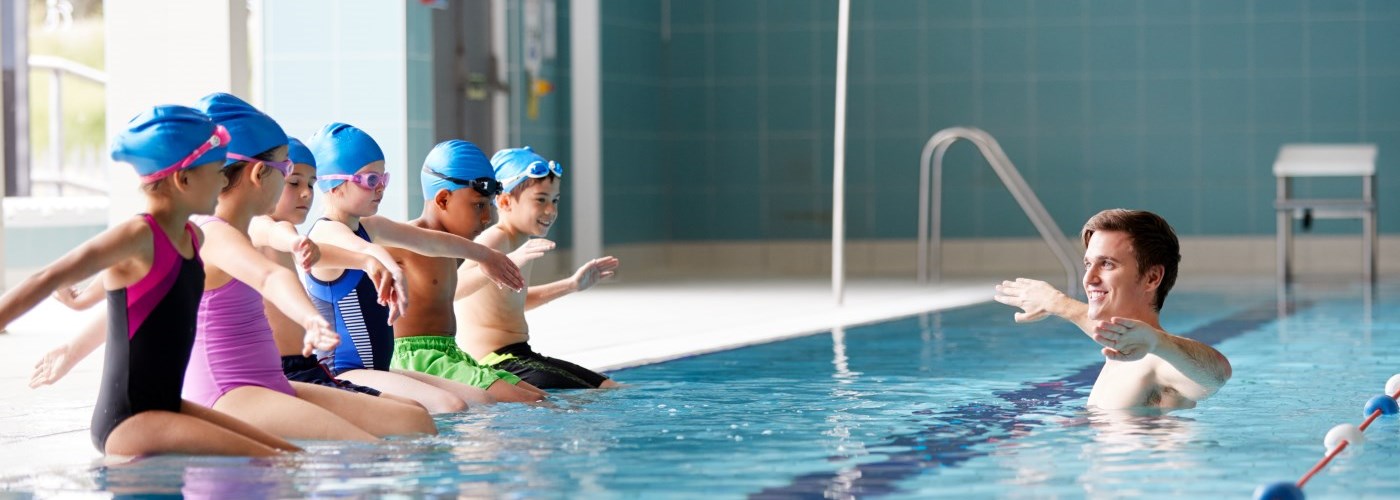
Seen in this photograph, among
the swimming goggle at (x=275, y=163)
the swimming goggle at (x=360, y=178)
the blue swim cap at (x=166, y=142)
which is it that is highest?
the blue swim cap at (x=166, y=142)

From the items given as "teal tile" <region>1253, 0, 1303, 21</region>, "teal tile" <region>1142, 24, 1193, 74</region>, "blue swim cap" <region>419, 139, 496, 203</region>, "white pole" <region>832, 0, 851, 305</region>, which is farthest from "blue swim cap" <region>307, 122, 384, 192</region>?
"teal tile" <region>1253, 0, 1303, 21</region>

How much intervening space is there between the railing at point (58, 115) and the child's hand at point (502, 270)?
10035 mm

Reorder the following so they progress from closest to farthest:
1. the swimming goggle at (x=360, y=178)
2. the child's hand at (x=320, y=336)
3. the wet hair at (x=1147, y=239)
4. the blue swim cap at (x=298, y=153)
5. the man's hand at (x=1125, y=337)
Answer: the child's hand at (x=320, y=336) → the man's hand at (x=1125, y=337) → the wet hair at (x=1147, y=239) → the blue swim cap at (x=298, y=153) → the swimming goggle at (x=360, y=178)

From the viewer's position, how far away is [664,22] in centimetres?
1584

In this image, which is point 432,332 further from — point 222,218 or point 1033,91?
point 1033,91

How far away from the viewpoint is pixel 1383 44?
14984 millimetres

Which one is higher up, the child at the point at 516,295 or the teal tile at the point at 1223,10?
the teal tile at the point at 1223,10

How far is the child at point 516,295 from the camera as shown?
558 centimetres

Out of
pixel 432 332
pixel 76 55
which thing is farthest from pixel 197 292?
pixel 76 55

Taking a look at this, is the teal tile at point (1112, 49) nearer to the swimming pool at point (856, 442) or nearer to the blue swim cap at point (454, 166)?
the swimming pool at point (856, 442)

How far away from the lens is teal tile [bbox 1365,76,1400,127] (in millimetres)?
15000

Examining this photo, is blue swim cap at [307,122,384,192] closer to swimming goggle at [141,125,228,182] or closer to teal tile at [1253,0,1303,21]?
swimming goggle at [141,125,228,182]

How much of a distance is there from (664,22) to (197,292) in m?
12.3

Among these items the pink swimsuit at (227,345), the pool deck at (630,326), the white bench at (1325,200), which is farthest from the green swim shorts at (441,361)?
the white bench at (1325,200)
